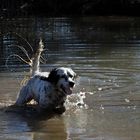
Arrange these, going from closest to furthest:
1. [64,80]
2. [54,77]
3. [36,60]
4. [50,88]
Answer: [64,80] → [54,77] → [50,88] → [36,60]

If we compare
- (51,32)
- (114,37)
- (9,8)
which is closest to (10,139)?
(114,37)

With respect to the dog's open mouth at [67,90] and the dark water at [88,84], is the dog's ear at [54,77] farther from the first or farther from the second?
the dark water at [88,84]

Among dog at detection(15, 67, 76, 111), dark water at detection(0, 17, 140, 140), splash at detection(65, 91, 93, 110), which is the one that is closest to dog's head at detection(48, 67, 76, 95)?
dog at detection(15, 67, 76, 111)

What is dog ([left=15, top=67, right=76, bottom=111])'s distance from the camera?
9.74 m

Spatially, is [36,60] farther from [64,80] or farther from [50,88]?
[64,80]

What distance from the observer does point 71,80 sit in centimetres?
966

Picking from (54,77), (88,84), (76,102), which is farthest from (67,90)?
(88,84)

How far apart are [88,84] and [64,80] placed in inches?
136

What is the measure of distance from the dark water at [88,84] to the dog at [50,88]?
0.30m

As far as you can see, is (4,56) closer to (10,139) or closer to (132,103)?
(132,103)

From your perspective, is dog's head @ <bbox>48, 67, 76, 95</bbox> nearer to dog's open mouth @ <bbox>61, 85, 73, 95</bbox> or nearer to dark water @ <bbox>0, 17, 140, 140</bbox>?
dog's open mouth @ <bbox>61, 85, 73, 95</bbox>

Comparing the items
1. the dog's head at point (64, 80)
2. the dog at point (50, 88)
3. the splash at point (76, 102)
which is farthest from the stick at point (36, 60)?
the dog's head at point (64, 80)

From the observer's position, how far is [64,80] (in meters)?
9.70

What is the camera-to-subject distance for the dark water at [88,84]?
29.6 feet
